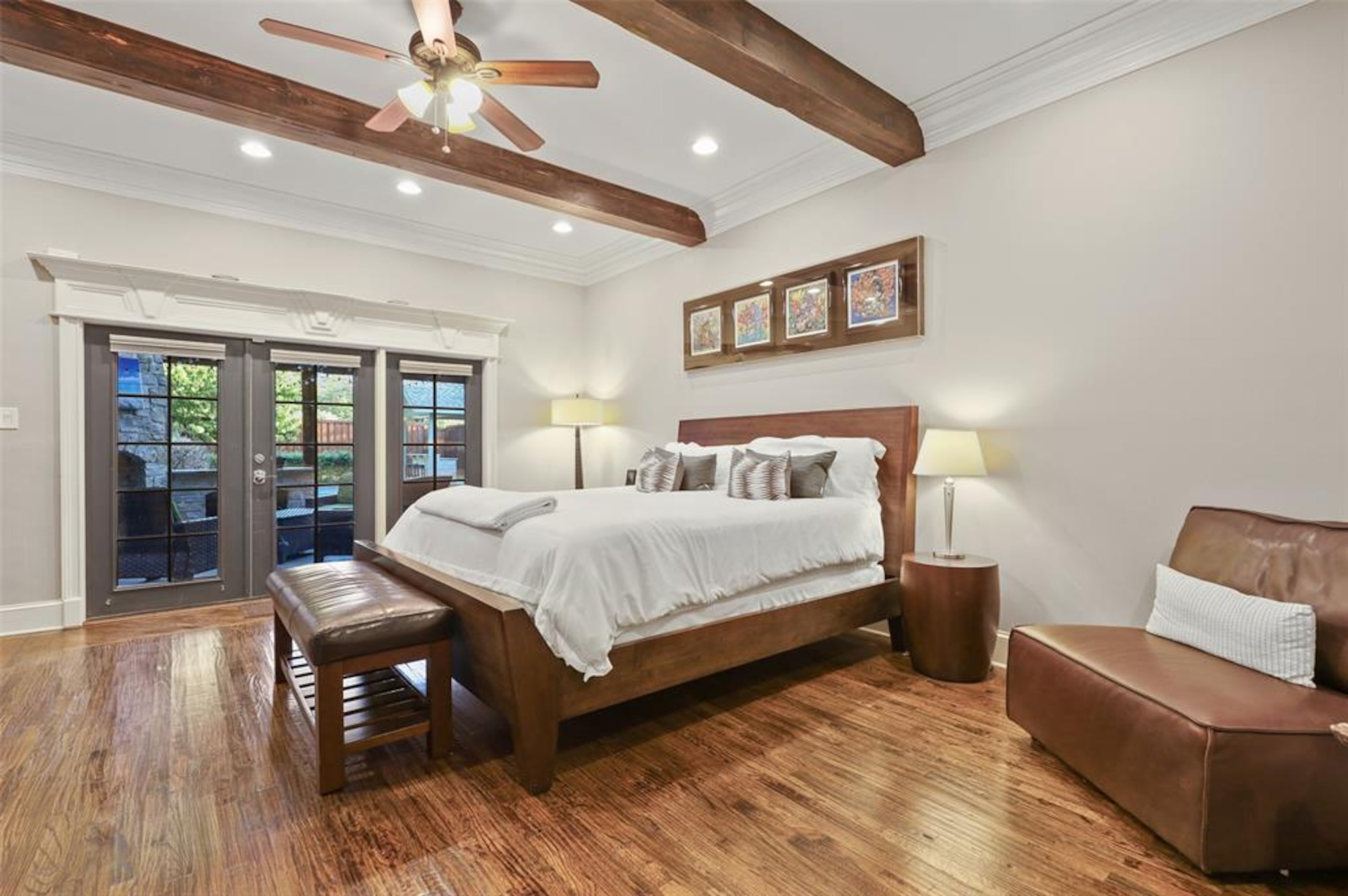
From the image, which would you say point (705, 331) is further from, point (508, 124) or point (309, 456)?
point (309, 456)

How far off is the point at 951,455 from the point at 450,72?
280 cm

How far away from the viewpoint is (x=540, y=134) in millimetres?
3574

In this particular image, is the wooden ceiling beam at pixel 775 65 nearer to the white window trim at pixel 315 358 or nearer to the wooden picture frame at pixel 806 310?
the wooden picture frame at pixel 806 310

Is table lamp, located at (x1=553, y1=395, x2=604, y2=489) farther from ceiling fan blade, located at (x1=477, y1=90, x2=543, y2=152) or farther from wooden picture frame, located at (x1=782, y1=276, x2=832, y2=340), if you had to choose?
ceiling fan blade, located at (x1=477, y1=90, x2=543, y2=152)

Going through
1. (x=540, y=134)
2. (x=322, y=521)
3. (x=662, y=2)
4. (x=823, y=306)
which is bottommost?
(x=322, y=521)

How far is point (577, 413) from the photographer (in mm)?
5555

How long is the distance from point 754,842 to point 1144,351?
2.54 m

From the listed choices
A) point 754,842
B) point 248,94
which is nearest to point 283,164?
point 248,94

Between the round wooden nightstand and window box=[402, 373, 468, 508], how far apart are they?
3.94 meters

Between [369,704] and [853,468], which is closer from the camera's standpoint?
[369,704]

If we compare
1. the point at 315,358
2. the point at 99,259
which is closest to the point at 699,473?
the point at 315,358

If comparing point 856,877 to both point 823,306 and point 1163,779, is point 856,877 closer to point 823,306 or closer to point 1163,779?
point 1163,779

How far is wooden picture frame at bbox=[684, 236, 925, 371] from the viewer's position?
342 cm

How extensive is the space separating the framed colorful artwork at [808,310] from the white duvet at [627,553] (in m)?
1.23
